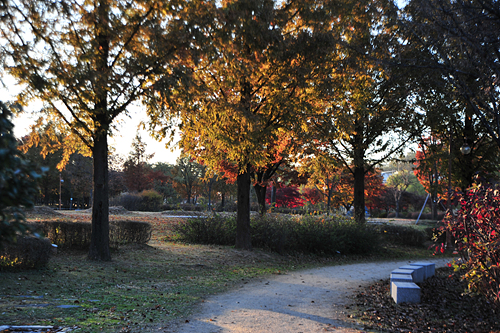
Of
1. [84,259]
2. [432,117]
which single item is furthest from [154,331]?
[432,117]

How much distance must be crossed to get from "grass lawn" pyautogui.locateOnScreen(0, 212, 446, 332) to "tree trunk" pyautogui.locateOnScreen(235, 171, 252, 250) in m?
0.49

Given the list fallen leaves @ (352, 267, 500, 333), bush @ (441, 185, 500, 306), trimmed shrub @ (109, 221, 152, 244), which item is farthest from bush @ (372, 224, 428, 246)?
bush @ (441, 185, 500, 306)

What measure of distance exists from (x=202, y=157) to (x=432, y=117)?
9.51 metres

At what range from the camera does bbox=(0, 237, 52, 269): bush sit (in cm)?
711

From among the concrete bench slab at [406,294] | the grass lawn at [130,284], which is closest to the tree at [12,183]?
the grass lawn at [130,284]

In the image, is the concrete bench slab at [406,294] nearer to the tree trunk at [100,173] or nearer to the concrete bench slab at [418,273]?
the concrete bench slab at [418,273]

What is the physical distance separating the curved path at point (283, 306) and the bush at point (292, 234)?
11.9ft

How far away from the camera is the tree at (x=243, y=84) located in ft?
29.8

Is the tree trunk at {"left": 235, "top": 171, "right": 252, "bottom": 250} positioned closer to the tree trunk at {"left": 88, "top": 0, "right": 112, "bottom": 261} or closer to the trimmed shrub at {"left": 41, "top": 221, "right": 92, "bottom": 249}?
the tree trunk at {"left": 88, "top": 0, "right": 112, "bottom": 261}

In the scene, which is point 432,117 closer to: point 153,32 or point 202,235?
point 202,235

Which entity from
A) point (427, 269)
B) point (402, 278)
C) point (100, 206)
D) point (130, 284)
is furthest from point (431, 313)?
point (100, 206)

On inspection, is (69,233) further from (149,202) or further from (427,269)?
(149,202)

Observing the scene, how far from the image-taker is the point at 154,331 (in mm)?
4609

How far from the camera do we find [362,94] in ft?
43.8
